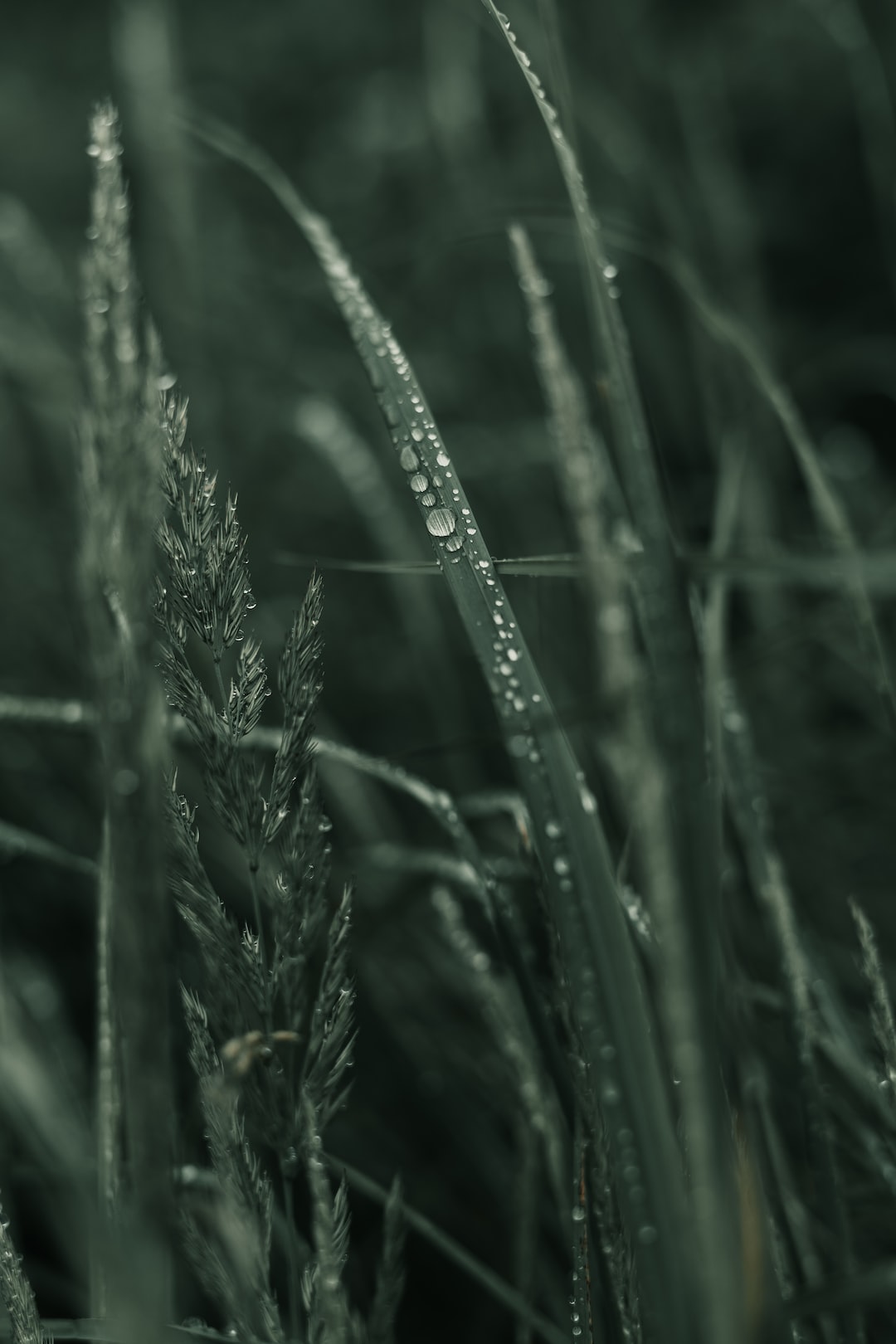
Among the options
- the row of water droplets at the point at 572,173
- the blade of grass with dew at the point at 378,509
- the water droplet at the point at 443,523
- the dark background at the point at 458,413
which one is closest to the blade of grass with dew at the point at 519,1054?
the dark background at the point at 458,413

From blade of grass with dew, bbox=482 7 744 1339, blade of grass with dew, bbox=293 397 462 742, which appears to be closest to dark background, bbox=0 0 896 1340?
blade of grass with dew, bbox=293 397 462 742

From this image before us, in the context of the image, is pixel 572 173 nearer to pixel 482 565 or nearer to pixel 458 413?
pixel 482 565

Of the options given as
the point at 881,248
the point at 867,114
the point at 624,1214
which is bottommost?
the point at 624,1214

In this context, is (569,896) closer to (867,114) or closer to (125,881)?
(125,881)

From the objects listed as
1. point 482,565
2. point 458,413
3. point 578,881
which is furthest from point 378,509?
point 578,881

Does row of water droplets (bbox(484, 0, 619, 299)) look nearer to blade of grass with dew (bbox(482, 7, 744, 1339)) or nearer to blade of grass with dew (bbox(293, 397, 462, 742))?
blade of grass with dew (bbox(482, 7, 744, 1339))

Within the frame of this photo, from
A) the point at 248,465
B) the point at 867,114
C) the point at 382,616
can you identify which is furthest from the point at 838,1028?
the point at 248,465
